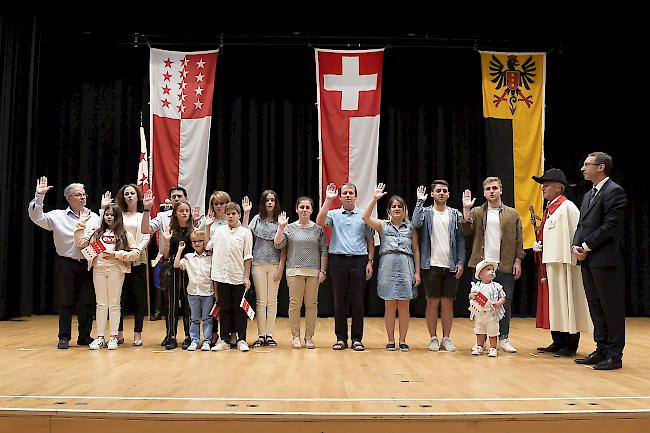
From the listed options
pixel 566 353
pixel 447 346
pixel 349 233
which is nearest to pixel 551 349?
pixel 566 353

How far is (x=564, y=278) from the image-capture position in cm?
514

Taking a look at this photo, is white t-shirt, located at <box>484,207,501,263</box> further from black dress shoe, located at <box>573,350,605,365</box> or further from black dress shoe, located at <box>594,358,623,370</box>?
black dress shoe, located at <box>594,358,623,370</box>

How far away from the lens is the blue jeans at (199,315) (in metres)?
5.50

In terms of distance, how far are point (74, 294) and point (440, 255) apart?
321 cm

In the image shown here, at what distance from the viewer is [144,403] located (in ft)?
10.4

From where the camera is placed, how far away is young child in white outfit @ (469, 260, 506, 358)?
17.1ft

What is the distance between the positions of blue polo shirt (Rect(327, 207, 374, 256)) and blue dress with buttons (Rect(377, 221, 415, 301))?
183mm

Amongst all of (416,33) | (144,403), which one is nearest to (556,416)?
(144,403)

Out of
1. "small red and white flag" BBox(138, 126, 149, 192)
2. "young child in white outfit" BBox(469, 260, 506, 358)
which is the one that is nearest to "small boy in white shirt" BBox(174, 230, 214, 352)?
"young child in white outfit" BBox(469, 260, 506, 358)

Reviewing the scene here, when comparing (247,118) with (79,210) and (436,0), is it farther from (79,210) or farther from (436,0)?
(79,210)

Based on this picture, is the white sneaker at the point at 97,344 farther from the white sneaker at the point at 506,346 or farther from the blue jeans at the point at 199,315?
the white sneaker at the point at 506,346

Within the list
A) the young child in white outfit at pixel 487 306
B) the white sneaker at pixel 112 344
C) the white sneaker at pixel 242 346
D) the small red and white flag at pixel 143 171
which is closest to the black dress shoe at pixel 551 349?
the young child in white outfit at pixel 487 306

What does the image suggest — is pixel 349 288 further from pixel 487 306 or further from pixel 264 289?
pixel 487 306

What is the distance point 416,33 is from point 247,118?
271cm
